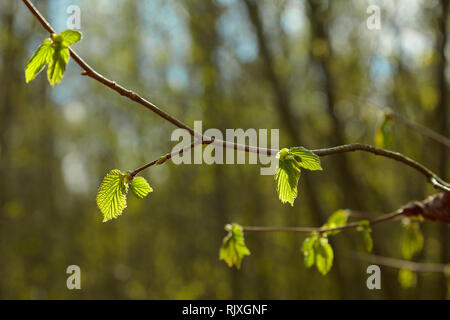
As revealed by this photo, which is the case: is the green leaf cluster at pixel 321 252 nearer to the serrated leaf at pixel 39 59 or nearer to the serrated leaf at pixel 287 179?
the serrated leaf at pixel 287 179

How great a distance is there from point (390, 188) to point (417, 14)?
575cm

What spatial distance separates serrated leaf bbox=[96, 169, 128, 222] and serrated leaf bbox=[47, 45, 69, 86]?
25 centimetres

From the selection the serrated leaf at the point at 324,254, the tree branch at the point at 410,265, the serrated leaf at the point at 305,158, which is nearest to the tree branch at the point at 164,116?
the serrated leaf at the point at 305,158

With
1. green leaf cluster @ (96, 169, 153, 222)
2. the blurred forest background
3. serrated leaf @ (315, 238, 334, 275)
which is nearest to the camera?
green leaf cluster @ (96, 169, 153, 222)

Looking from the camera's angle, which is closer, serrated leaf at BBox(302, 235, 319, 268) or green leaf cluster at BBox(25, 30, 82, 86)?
green leaf cluster at BBox(25, 30, 82, 86)

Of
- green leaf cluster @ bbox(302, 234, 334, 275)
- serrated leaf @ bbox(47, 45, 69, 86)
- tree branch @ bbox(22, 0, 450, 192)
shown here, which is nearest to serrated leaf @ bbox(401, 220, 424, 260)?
green leaf cluster @ bbox(302, 234, 334, 275)

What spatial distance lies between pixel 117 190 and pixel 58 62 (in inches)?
13.0

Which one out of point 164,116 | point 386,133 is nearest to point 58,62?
point 164,116

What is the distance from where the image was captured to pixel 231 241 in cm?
133

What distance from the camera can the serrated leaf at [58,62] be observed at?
89 centimetres

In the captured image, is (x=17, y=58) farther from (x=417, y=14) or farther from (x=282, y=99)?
(x=417, y=14)

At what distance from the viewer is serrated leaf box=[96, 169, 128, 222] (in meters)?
0.95

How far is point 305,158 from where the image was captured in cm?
91

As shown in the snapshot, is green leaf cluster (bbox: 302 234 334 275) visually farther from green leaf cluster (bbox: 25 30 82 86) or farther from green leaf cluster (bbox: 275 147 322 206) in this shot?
green leaf cluster (bbox: 25 30 82 86)
